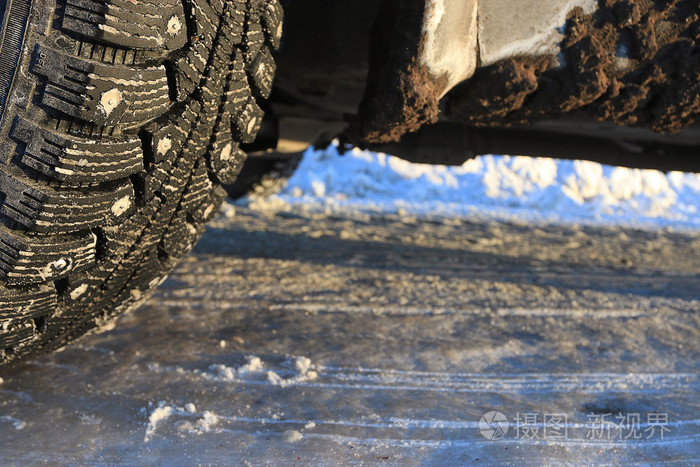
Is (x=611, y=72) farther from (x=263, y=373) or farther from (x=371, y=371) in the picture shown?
(x=263, y=373)

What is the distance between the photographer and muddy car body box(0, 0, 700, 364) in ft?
4.37

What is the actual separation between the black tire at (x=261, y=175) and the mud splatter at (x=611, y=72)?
2.08 meters

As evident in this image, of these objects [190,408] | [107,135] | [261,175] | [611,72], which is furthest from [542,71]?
[261,175]

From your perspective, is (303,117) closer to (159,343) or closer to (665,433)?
(159,343)

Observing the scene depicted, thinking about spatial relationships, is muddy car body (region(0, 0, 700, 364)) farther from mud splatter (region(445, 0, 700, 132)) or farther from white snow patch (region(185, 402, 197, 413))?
white snow patch (region(185, 402, 197, 413))

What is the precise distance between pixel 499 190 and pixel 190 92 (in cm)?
554

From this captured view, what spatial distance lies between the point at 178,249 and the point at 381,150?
141 cm

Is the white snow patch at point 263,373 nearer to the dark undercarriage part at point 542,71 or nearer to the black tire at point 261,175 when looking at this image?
the dark undercarriage part at point 542,71

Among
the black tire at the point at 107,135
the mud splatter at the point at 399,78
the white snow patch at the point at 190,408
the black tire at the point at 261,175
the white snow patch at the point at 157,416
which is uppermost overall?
the mud splatter at the point at 399,78

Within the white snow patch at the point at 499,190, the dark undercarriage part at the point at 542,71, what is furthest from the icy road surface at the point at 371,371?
the white snow patch at the point at 499,190

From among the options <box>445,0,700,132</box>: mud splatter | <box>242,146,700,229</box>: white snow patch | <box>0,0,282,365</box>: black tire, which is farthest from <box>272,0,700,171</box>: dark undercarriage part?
<box>242,146,700,229</box>: white snow patch

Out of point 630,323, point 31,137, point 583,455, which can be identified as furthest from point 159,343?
point 630,323

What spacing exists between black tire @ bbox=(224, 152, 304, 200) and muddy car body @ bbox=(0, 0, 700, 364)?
1561 millimetres

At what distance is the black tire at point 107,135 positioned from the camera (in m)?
1.32
